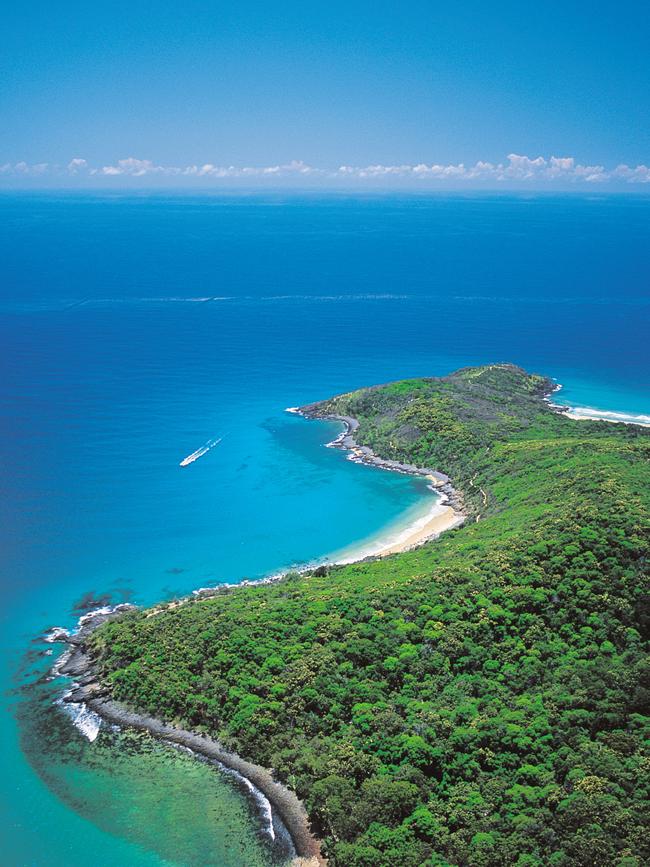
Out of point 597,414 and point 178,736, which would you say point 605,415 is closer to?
point 597,414

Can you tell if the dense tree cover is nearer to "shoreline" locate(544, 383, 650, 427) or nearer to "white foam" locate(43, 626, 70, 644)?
"white foam" locate(43, 626, 70, 644)

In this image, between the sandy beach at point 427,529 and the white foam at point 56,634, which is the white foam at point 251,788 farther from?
the sandy beach at point 427,529

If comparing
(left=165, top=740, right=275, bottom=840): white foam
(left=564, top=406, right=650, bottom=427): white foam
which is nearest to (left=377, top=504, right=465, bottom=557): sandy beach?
(left=165, top=740, right=275, bottom=840): white foam

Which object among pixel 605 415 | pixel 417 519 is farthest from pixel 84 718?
pixel 605 415

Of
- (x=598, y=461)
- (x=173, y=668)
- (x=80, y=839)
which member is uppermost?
(x=598, y=461)

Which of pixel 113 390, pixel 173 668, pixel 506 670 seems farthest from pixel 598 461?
pixel 113 390

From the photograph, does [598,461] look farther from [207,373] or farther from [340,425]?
[207,373]

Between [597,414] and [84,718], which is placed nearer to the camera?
[84,718]
